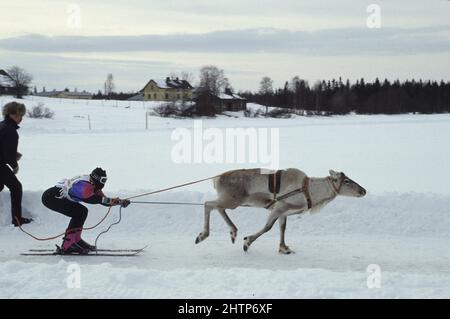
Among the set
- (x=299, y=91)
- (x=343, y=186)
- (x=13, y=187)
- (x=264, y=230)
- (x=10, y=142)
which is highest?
(x=299, y=91)

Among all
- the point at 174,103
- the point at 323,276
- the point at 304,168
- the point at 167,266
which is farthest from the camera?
the point at 174,103

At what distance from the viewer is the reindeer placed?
8859mm

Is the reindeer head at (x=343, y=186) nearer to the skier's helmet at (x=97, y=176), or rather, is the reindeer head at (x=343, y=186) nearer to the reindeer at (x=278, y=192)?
the reindeer at (x=278, y=192)

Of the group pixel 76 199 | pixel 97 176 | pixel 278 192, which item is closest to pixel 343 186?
pixel 278 192

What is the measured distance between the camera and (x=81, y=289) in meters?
6.22

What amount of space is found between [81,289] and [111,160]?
46.1 ft

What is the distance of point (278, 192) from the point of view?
8.93 metres

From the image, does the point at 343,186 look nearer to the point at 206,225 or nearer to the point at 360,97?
the point at 206,225

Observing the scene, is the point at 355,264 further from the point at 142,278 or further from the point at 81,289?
the point at 81,289

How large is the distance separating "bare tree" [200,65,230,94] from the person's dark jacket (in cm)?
7479

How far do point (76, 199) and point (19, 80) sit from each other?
76.2 meters

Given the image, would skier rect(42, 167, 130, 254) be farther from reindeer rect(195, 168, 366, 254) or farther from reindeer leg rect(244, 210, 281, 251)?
reindeer leg rect(244, 210, 281, 251)
